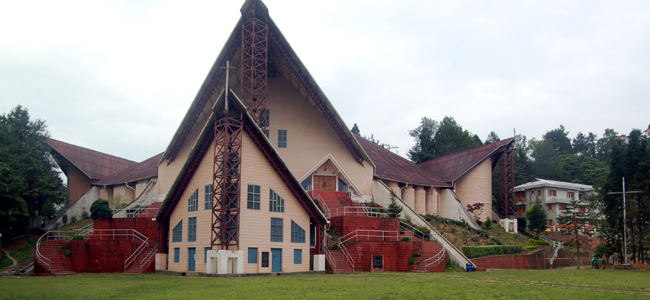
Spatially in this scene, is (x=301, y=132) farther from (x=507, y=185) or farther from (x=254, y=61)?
(x=507, y=185)

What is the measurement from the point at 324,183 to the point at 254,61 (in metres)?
11.6

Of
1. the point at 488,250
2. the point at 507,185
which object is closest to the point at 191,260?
the point at 488,250

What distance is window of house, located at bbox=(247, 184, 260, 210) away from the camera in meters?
28.9

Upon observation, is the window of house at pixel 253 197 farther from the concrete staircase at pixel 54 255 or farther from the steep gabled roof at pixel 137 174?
the steep gabled roof at pixel 137 174

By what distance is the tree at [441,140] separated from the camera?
83.6 metres

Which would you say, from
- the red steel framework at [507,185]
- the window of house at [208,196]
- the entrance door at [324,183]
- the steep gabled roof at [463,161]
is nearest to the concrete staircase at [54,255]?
the window of house at [208,196]

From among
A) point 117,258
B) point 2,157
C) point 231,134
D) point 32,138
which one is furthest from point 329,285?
point 32,138

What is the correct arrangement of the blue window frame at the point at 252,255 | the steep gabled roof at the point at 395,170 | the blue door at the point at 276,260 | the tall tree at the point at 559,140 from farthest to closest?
1. the tall tree at the point at 559,140
2. the steep gabled roof at the point at 395,170
3. the blue door at the point at 276,260
4. the blue window frame at the point at 252,255

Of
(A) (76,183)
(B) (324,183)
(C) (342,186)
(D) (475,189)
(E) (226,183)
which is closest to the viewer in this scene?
(E) (226,183)

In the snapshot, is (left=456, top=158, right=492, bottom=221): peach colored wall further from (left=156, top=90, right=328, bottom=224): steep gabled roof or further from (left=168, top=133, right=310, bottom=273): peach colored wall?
(left=168, top=133, right=310, bottom=273): peach colored wall

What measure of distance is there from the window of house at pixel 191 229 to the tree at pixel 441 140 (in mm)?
57020

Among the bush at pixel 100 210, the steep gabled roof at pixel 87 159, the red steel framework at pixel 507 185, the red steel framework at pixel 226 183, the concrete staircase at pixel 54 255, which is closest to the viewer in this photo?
the red steel framework at pixel 226 183

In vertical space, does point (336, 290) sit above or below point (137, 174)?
below

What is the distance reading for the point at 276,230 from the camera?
29.8 m
